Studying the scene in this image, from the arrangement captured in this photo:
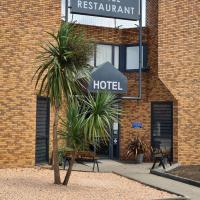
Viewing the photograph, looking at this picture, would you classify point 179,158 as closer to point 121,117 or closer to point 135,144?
point 135,144

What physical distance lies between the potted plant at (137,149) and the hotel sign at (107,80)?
2619mm

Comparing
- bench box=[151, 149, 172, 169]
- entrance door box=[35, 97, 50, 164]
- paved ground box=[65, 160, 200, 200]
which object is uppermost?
entrance door box=[35, 97, 50, 164]

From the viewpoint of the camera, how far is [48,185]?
12.4 metres

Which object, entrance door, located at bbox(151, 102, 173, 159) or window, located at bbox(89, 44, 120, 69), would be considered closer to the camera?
entrance door, located at bbox(151, 102, 173, 159)

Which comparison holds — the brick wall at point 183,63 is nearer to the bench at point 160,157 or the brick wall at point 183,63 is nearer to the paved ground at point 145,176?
the bench at point 160,157

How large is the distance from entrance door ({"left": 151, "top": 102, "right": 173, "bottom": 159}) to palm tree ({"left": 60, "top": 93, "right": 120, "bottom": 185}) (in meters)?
7.98

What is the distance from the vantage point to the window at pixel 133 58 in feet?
70.1

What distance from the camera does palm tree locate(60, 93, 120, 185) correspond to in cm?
1218

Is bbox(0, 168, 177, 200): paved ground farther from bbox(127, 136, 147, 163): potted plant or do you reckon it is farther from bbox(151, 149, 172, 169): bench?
bbox(127, 136, 147, 163): potted plant

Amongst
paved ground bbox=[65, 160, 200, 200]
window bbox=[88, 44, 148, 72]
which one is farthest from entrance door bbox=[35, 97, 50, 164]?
window bbox=[88, 44, 148, 72]

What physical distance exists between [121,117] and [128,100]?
87cm

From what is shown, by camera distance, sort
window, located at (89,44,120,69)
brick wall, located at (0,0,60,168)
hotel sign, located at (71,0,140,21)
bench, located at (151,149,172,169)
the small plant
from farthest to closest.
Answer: window, located at (89,44,120,69) → the small plant → hotel sign, located at (71,0,140,21) → bench, located at (151,149,172,169) → brick wall, located at (0,0,60,168)

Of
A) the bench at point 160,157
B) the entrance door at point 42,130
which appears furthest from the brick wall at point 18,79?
the bench at point 160,157

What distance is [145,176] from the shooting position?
15.7 meters
